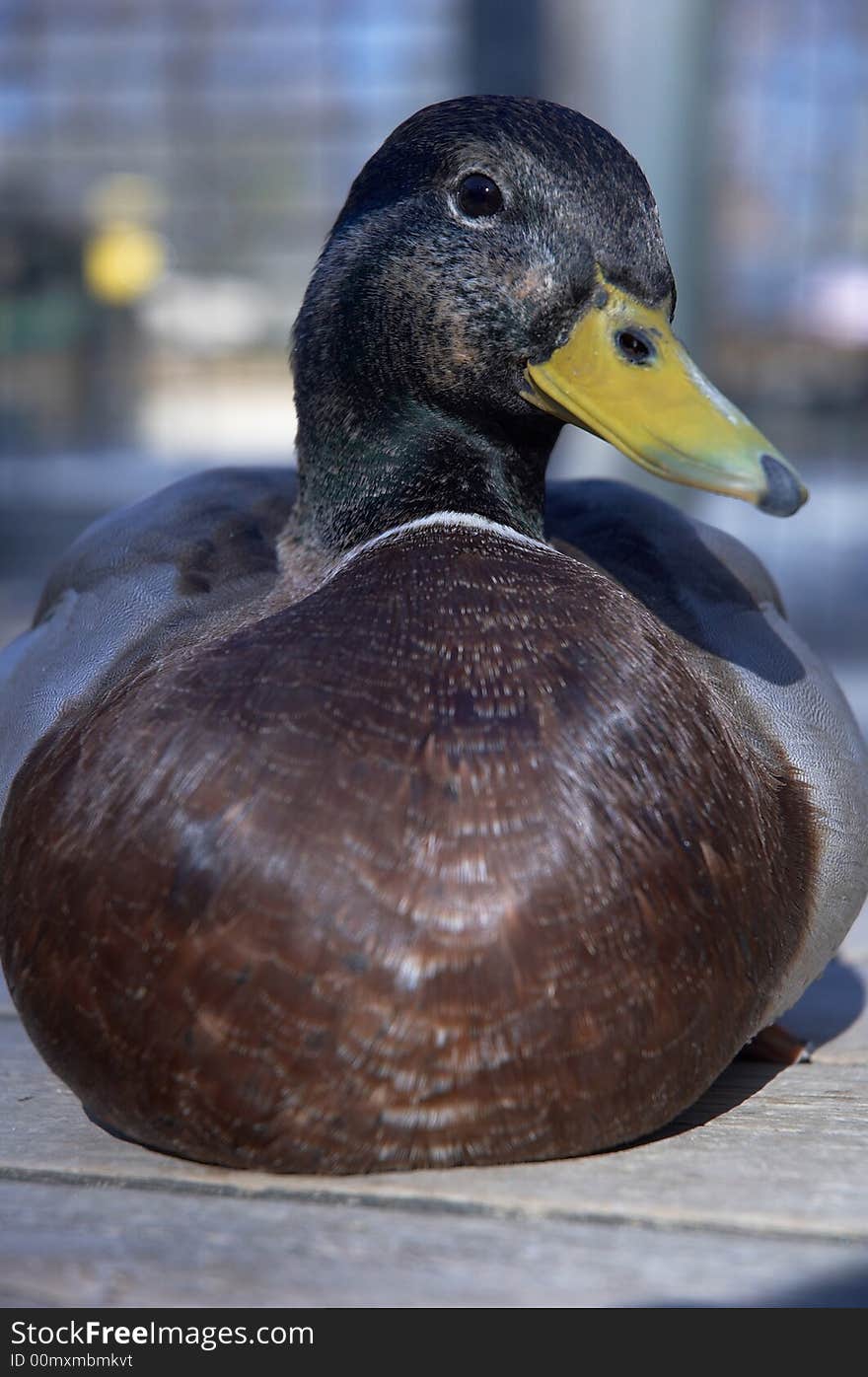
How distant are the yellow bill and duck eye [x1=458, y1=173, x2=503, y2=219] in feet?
0.44

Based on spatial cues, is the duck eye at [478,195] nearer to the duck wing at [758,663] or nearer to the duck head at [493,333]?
the duck head at [493,333]

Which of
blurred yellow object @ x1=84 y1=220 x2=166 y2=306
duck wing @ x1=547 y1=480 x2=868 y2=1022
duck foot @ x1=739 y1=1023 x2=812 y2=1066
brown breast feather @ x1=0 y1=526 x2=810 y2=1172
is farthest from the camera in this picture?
blurred yellow object @ x1=84 y1=220 x2=166 y2=306

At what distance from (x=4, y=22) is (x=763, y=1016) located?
5.30 meters

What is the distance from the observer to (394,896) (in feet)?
4.39

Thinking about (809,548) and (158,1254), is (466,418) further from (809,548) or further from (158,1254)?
(809,548)

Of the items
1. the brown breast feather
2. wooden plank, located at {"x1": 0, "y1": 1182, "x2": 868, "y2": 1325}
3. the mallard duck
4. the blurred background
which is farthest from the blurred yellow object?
wooden plank, located at {"x1": 0, "y1": 1182, "x2": 868, "y2": 1325}

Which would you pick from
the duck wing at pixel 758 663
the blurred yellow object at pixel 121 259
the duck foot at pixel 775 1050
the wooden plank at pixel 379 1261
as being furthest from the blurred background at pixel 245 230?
the wooden plank at pixel 379 1261

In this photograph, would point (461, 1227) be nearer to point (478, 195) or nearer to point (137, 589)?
point (137, 589)

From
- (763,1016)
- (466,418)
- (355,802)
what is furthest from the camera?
(466,418)

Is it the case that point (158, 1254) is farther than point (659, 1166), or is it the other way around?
point (659, 1166)

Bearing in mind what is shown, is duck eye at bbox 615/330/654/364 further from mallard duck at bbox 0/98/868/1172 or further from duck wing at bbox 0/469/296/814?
duck wing at bbox 0/469/296/814

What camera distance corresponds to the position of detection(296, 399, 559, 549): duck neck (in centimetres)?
175

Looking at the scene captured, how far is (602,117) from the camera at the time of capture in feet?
9.44

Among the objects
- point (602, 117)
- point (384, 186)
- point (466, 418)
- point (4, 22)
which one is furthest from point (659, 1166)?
point (4, 22)
